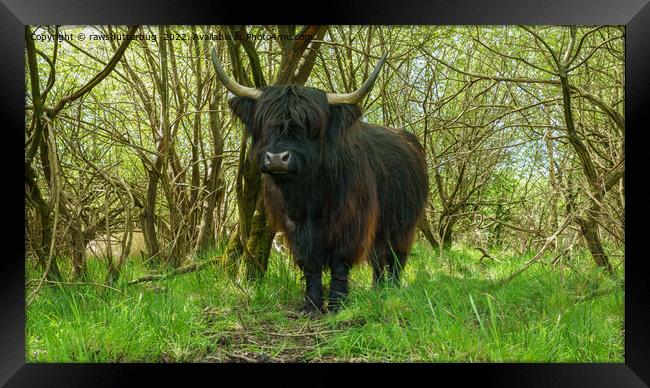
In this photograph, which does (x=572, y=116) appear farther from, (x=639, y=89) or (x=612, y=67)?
(x=639, y=89)

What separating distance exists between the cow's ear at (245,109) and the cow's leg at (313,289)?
1018 mm

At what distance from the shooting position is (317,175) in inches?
154

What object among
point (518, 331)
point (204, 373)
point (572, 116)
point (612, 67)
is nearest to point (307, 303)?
point (204, 373)

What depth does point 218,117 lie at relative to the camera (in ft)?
16.6

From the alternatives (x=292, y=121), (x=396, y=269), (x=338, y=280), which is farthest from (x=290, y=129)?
(x=396, y=269)

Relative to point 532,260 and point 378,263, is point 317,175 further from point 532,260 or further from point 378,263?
point 532,260

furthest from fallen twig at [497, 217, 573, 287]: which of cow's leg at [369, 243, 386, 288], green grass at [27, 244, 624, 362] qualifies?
cow's leg at [369, 243, 386, 288]

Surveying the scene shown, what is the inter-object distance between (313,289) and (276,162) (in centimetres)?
98

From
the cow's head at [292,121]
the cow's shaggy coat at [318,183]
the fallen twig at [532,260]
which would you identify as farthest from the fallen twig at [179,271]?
the fallen twig at [532,260]

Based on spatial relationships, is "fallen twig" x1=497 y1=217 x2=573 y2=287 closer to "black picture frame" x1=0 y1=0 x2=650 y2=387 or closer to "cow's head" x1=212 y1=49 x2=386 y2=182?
"black picture frame" x1=0 y1=0 x2=650 y2=387

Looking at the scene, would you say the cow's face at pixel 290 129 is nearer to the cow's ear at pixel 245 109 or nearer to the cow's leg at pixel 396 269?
the cow's ear at pixel 245 109

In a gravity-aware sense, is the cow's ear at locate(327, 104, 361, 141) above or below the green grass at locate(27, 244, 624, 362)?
above

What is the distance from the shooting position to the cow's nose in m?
3.48
